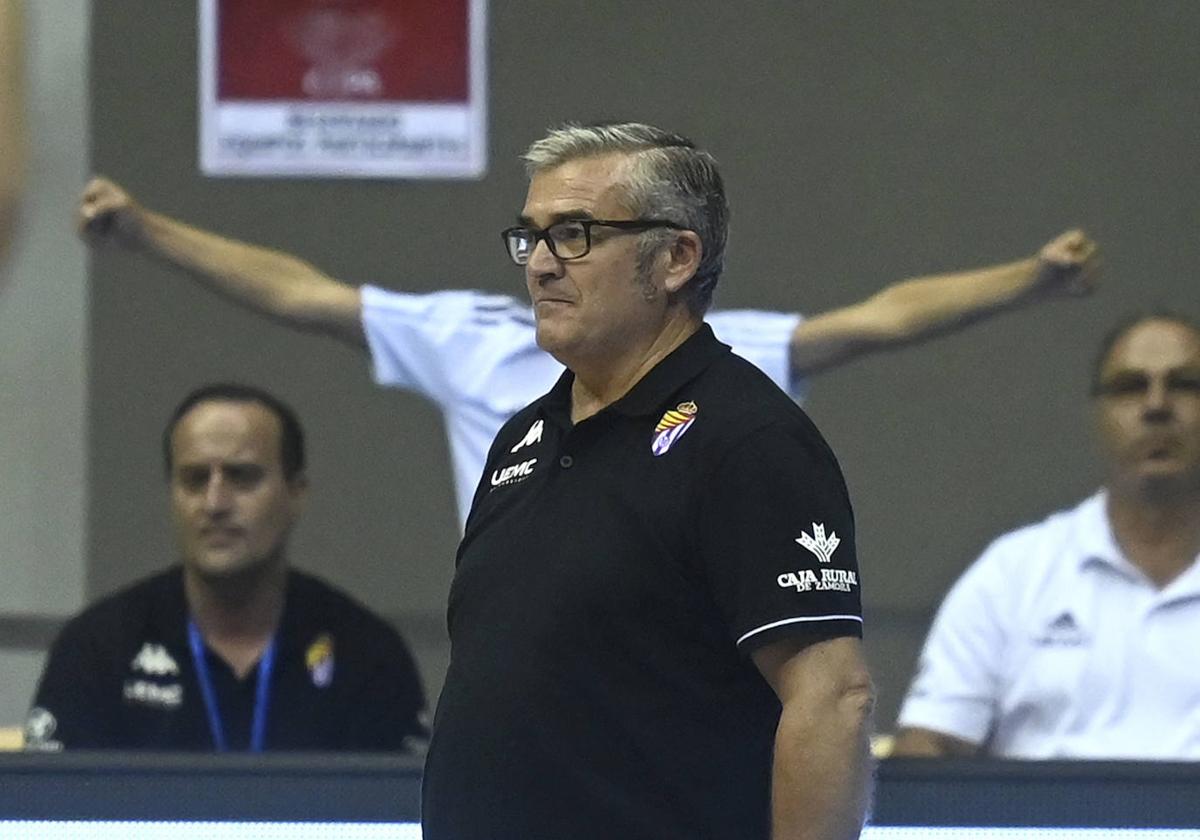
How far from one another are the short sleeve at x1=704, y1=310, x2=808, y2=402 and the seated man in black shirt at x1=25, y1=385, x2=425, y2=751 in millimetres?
826

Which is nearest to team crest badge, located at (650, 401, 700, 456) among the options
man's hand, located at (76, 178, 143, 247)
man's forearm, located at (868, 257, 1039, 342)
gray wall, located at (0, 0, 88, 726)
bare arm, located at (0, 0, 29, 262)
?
bare arm, located at (0, 0, 29, 262)

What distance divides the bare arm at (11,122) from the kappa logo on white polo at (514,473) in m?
1.39

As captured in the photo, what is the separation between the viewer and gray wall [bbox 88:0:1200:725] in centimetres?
398

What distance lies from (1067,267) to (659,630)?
5.91 feet

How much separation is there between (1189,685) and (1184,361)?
0.58 metres

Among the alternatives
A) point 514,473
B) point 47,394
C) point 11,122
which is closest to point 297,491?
point 47,394

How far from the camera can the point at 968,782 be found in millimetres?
3055

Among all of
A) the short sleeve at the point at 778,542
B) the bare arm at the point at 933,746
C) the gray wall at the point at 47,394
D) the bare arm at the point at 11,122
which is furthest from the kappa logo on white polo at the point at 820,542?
the gray wall at the point at 47,394

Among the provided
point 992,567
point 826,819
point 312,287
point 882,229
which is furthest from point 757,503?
point 882,229

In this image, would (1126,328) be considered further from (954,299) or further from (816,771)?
(816,771)

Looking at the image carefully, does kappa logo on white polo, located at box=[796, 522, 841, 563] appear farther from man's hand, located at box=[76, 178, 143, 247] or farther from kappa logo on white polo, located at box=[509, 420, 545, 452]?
man's hand, located at box=[76, 178, 143, 247]

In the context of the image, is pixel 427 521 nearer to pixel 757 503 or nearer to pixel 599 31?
pixel 599 31

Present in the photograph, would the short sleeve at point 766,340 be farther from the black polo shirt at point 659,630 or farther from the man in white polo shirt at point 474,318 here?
the black polo shirt at point 659,630

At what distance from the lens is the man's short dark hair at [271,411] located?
365 centimetres
